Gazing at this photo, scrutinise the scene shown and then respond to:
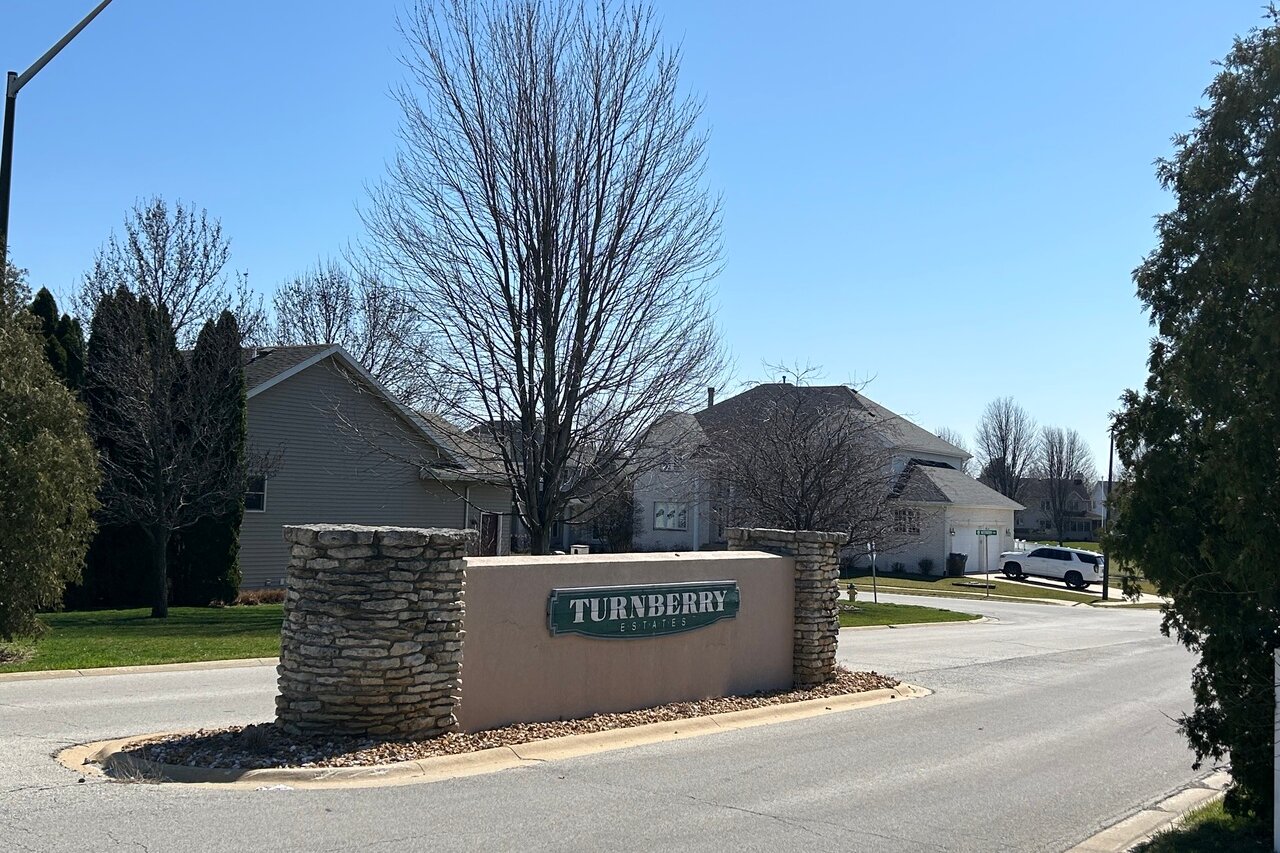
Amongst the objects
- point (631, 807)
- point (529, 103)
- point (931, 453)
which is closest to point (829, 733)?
point (631, 807)

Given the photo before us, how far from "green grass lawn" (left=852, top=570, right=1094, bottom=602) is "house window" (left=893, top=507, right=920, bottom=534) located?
4.98 meters

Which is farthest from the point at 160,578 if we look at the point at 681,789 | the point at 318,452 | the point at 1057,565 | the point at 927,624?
the point at 1057,565

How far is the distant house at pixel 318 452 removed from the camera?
28.3m

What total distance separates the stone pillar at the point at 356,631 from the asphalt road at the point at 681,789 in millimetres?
1144

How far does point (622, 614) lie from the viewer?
12.5 meters

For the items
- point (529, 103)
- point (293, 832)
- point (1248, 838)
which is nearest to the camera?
point (293, 832)

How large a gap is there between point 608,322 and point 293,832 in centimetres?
1311

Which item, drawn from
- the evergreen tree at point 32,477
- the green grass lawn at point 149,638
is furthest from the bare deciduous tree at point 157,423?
the evergreen tree at point 32,477

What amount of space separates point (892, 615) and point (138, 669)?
2212 cm

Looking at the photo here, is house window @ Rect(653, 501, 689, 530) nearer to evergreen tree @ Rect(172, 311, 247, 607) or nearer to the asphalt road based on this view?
evergreen tree @ Rect(172, 311, 247, 607)

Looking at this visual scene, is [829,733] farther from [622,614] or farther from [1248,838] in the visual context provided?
[1248,838]

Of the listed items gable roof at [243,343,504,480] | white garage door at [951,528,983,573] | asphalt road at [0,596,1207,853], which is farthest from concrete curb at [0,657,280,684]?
white garage door at [951,528,983,573]

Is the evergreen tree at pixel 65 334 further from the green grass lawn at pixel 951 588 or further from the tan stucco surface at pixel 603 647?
the green grass lawn at pixel 951 588

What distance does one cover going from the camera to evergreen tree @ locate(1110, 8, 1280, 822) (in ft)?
22.9
